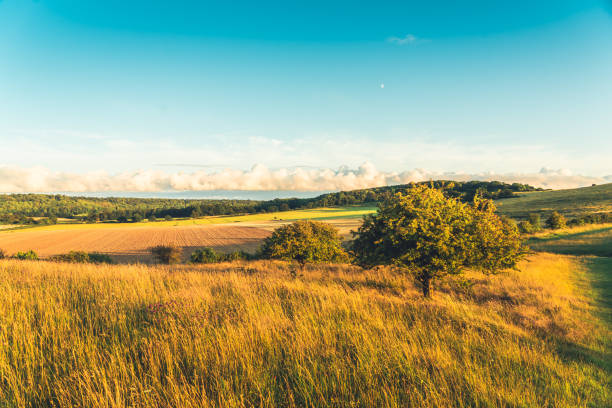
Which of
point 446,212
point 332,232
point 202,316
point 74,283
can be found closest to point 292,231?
point 332,232

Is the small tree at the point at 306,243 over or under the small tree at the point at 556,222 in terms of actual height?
over

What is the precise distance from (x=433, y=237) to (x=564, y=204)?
302 feet

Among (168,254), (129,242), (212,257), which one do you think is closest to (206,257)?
(212,257)

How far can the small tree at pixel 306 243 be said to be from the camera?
24766mm

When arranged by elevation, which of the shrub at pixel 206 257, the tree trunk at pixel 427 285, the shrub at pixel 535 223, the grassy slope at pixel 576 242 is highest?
the tree trunk at pixel 427 285

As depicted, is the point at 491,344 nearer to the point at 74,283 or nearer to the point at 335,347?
the point at 335,347

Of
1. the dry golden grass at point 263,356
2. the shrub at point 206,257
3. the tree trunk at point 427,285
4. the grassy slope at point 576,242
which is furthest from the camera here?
the shrub at point 206,257

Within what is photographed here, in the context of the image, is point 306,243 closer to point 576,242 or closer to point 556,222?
point 576,242

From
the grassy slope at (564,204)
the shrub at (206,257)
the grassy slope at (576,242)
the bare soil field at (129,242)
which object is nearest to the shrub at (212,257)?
the shrub at (206,257)

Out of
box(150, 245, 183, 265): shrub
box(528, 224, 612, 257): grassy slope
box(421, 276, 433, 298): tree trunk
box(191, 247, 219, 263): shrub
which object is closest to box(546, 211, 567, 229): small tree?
box(528, 224, 612, 257): grassy slope

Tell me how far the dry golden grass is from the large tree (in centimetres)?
466

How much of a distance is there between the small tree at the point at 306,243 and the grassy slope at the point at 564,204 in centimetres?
6853

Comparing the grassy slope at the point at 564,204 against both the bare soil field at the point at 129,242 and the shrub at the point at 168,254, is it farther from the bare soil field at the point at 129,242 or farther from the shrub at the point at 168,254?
the shrub at the point at 168,254

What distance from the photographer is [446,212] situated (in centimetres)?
1193
